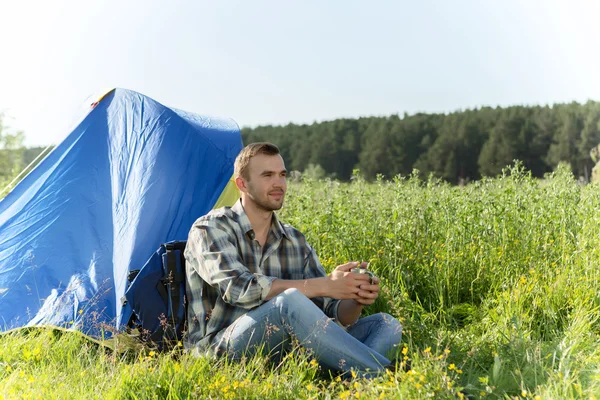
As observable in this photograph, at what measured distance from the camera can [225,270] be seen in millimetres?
3223

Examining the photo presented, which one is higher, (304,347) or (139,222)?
(139,222)

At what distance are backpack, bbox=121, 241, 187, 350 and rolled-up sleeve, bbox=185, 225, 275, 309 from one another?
229 millimetres

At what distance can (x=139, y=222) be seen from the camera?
4266mm

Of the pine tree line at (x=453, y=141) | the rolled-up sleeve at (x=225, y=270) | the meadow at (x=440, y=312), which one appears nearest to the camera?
the meadow at (x=440, y=312)

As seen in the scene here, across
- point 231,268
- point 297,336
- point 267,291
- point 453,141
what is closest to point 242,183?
point 231,268

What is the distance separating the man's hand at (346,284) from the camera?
3.20 metres

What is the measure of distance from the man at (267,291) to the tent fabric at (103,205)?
929 mm

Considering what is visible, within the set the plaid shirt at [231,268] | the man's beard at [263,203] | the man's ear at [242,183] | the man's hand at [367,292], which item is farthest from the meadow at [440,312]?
the man's ear at [242,183]

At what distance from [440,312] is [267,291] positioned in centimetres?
179

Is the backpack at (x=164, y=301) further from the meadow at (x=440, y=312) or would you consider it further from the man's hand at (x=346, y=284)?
the man's hand at (x=346, y=284)

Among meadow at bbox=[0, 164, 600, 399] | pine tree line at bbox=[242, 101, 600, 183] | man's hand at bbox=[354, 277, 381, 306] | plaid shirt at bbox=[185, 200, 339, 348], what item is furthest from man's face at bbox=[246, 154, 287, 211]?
pine tree line at bbox=[242, 101, 600, 183]

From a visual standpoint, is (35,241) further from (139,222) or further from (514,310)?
(514,310)

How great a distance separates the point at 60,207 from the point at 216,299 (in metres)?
1.70

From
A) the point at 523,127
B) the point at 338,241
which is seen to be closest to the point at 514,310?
the point at 338,241
